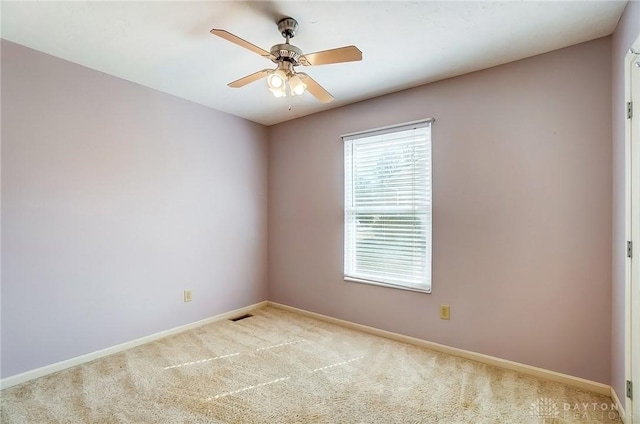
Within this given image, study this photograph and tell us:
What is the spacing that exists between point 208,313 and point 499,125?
3.43 metres

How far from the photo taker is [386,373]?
237 centimetres

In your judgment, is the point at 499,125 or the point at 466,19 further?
the point at 499,125

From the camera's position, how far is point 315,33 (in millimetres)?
2072

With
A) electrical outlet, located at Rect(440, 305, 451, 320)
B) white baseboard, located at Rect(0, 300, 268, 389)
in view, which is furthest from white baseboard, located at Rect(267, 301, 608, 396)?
white baseboard, located at Rect(0, 300, 268, 389)

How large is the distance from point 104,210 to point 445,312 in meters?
3.13

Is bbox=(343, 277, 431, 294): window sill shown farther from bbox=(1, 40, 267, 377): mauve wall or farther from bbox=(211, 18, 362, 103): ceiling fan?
bbox=(211, 18, 362, 103): ceiling fan

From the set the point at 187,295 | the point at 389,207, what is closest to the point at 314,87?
the point at 389,207

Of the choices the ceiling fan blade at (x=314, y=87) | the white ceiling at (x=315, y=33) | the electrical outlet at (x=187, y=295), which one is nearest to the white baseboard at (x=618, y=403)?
the white ceiling at (x=315, y=33)

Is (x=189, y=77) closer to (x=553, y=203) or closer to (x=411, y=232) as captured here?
(x=411, y=232)

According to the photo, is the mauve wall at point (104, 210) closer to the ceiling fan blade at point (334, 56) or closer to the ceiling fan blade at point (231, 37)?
the ceiling fan blade at point (231, 37)

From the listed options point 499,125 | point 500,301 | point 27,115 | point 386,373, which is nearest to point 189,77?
point 27,115

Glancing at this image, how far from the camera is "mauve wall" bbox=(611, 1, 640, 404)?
182 cm

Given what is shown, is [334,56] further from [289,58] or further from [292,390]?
[292,390]

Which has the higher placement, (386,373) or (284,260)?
(284,260)
